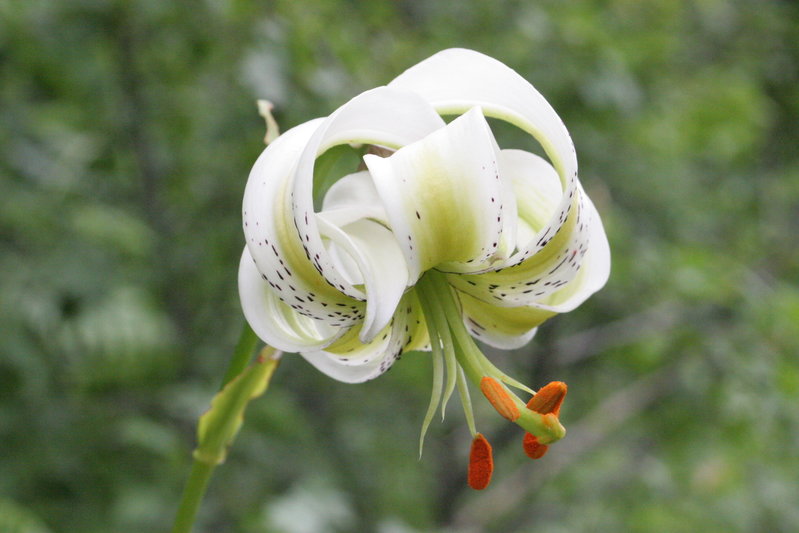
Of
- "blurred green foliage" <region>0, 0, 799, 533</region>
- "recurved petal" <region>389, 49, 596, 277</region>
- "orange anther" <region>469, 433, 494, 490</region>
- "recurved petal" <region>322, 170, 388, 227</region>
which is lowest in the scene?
"blurred green foliage" <region>0, 0, 799, 533</region>

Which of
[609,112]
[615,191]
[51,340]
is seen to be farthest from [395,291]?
[615,191]

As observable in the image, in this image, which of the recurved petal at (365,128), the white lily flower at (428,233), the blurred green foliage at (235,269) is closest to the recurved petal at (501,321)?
the white lily flower at (428,233)

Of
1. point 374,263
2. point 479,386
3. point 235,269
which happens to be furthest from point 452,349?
point 235,269

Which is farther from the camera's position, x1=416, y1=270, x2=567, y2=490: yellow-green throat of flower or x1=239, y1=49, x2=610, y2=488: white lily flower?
x1=416, y1=270, x2=567, y2=490: yellow-green throat of flower

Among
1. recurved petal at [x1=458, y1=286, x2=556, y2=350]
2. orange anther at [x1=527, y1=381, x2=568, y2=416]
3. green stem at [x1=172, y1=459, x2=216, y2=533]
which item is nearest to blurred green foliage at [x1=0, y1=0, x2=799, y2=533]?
green stem at [x1=172, y1=459, x2=216, y2=533]

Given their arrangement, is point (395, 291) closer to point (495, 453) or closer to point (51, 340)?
point (51, 340)

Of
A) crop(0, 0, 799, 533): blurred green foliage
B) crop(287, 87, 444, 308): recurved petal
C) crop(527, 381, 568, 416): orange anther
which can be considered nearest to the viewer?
crop(287, 87, 444, 308): recurved petal

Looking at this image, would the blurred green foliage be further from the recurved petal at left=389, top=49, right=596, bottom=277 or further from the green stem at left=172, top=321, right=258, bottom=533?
the recurved petal at left=389, top=49, right=596, bottom=277
